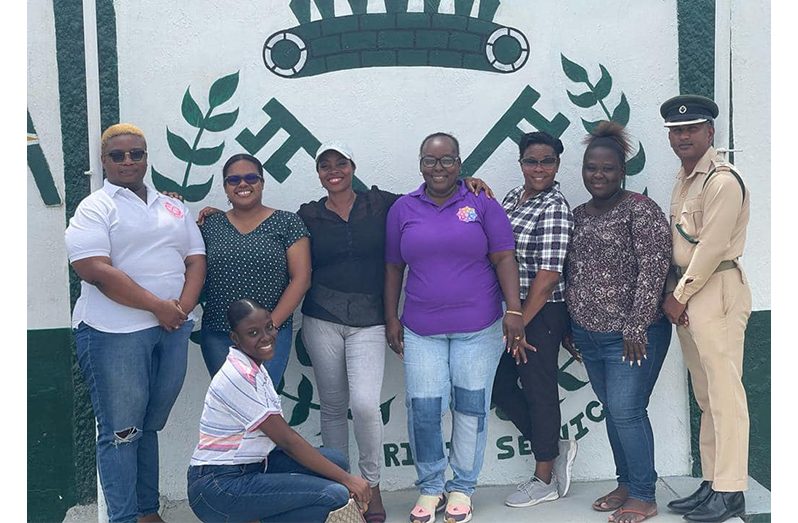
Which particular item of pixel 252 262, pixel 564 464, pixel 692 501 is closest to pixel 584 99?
pixel 564 464

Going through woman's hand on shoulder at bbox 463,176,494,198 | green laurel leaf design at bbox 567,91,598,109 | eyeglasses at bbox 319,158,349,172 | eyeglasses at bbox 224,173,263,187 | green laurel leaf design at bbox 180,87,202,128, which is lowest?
woman's hand on shoulder at bbox 463,176,494,198

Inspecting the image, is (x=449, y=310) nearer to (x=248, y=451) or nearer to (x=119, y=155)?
(x=248, y=451)

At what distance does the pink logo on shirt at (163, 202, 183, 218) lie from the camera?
441cm

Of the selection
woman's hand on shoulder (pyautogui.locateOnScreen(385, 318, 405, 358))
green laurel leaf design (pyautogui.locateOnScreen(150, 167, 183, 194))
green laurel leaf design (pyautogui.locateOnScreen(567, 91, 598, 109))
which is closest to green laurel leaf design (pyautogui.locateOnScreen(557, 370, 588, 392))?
woman's hand on shoulder (pyautogui.locateOnScreen(385, 318, 405, 358))

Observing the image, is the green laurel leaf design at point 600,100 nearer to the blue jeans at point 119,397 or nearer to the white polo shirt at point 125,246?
the white polo shirt at point 125,246

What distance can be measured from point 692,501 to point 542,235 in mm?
1473

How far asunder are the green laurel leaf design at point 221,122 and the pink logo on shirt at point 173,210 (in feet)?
2.57

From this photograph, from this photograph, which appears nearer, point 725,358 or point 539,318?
point 725,358

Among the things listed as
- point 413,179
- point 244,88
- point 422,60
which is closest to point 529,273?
point 413,179

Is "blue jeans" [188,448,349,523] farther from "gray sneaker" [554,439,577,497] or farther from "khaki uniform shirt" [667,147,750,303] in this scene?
"khaki uniform shirt" [667,147,750,303]

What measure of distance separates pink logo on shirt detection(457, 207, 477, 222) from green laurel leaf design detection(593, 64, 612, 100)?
1239 millimetres

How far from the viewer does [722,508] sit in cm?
450

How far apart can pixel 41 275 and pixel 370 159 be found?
1.82 m

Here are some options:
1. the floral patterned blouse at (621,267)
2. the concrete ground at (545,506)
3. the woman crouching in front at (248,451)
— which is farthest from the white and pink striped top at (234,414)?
the floral patterned blouse at (621,267)
